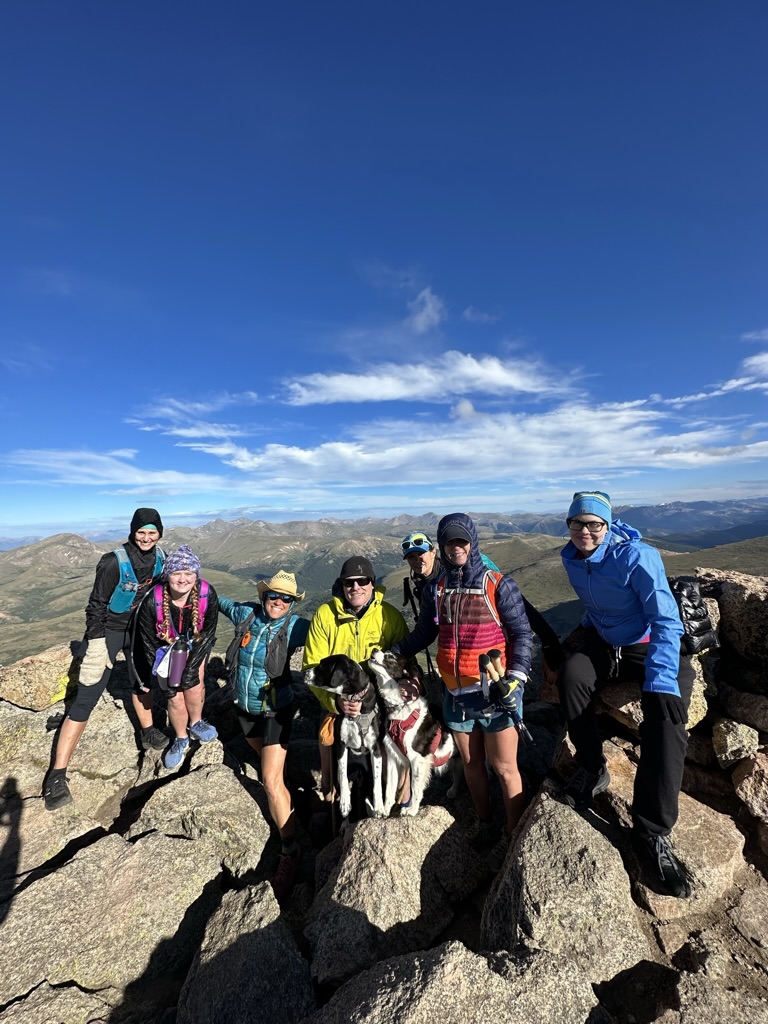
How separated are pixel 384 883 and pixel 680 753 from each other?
14.4 feet

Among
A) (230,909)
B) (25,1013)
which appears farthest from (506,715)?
(25,1013)

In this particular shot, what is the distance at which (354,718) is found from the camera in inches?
293

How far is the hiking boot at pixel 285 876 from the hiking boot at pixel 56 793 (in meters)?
4.41

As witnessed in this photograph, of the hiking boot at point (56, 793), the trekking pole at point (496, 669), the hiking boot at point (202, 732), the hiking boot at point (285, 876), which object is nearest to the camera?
the trekking pole at point (496, 669)

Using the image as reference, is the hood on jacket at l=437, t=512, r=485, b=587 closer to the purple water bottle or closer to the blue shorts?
the blue shorts

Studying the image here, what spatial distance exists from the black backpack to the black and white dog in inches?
193

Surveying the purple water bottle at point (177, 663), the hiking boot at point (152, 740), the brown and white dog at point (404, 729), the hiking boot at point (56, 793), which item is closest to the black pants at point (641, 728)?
the brown and white dog at point (404, 729)

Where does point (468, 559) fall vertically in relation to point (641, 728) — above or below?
above

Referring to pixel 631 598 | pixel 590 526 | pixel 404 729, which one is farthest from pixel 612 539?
pixel 404 729

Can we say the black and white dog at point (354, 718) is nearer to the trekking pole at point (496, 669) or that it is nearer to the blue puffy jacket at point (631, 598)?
the trekking pole at point (496, 669)

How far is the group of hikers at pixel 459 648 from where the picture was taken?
591 cm

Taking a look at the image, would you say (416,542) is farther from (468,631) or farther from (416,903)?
(416,903)

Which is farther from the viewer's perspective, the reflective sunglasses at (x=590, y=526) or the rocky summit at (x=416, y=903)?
the reflective sunglasses at (x=590, y=526)

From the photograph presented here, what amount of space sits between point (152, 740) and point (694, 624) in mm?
11189
